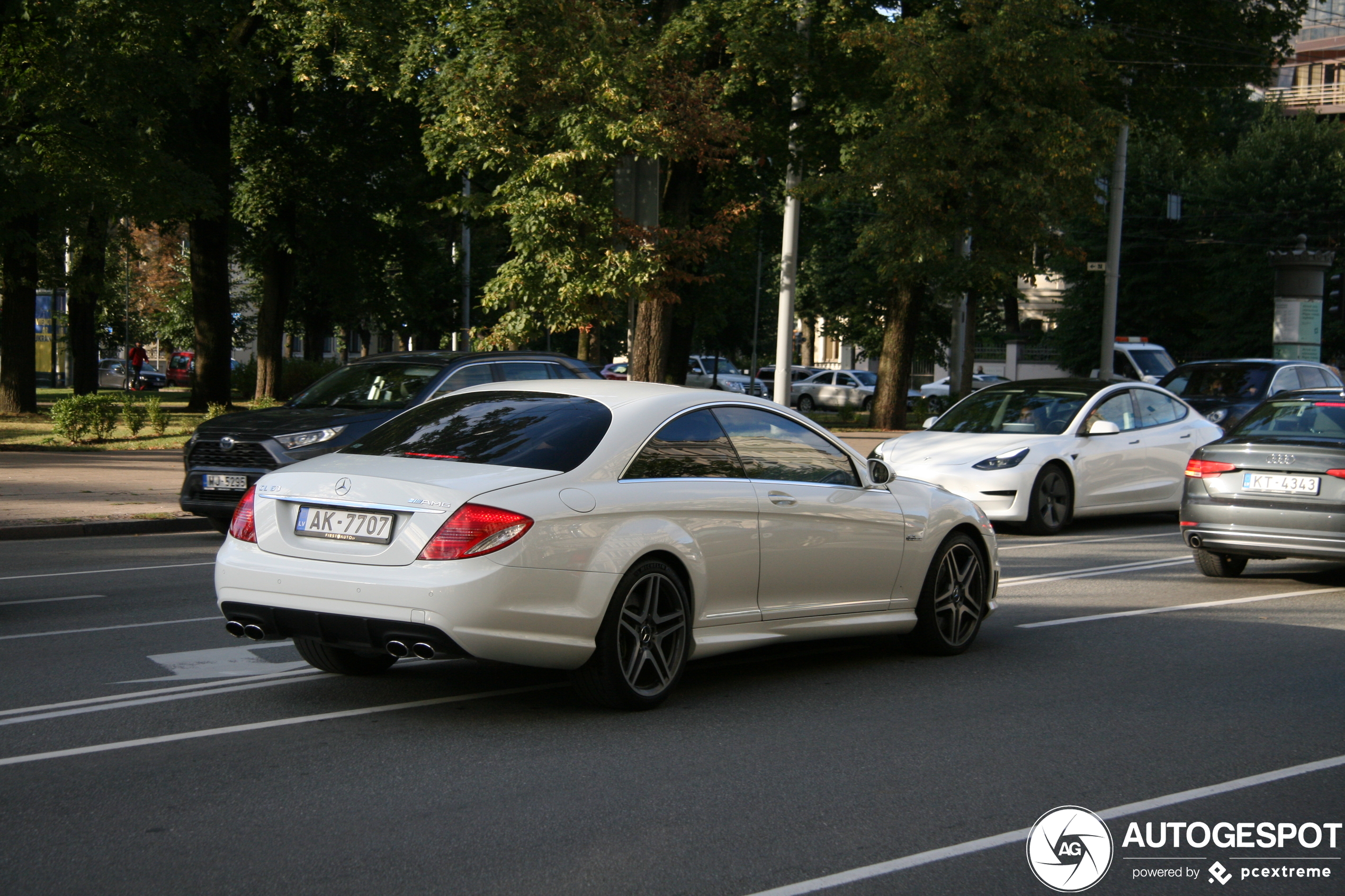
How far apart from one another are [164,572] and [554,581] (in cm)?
630

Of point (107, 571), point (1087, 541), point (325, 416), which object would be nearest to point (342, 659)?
point (107, 571)

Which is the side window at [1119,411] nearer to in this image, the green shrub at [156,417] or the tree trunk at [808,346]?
the green shrub at [156,417]

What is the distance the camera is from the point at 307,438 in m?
12.7

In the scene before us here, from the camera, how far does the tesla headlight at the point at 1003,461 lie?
47.2ft

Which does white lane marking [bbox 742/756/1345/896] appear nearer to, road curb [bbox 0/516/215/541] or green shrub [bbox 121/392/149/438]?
road curb [bbox 0/516/215/541]

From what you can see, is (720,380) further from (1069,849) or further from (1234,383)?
(1069,849)

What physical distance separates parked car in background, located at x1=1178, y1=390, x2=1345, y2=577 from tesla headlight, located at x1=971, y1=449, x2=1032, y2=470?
2.90 metres

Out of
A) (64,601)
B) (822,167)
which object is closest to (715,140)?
(822,167)

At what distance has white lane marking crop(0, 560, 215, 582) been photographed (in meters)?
10.8

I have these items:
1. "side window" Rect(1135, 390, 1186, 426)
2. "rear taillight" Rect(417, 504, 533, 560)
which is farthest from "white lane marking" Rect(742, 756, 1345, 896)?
"side window" Rect(1135, 390, 1186, 426)

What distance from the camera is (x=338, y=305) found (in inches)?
1567

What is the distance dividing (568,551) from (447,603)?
56 centimetres

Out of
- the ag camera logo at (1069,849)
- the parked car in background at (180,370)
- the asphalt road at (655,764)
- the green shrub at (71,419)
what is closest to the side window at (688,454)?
the asphalt road at (655,764)

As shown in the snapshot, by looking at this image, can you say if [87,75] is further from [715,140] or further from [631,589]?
[631,589]
